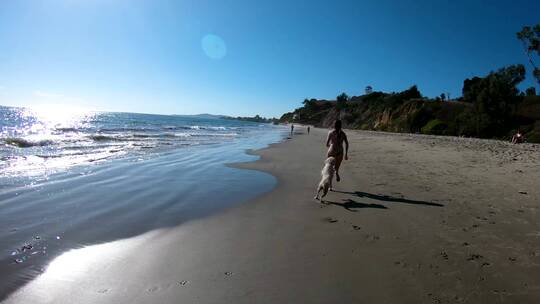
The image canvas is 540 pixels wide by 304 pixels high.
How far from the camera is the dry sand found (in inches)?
136

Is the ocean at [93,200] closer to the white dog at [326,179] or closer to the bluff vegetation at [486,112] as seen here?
the white dog at [326,179]

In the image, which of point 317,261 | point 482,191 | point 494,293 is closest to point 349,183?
point 482,191

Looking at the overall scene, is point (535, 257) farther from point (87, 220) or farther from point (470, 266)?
point (87, 220)

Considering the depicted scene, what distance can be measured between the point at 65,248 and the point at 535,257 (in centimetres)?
590

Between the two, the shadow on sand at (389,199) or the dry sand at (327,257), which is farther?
the shadow on sand at (389,199)

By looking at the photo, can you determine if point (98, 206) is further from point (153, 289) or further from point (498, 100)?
point (498, 100)

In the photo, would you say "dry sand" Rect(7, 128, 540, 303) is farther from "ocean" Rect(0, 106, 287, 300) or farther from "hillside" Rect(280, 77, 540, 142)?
"hillside" Rect(280, 77, 540, 142)

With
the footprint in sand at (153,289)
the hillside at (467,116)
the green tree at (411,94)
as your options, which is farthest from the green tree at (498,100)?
the footprint in sand at (153,289)

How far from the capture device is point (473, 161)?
13.4m

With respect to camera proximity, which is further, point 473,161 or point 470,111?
point 470,111

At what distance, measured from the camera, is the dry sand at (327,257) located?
345 cm

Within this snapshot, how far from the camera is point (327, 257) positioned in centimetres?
437

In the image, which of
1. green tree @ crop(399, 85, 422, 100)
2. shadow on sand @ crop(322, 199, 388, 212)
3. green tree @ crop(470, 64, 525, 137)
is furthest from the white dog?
green tree @ crop(399, 85, 422, 100)

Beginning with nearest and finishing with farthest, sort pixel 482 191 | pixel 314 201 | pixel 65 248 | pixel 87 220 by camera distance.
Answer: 1. pixel 65 248
2. pixel 87 220
3. pixel 314 201
4. pixel 482 191
